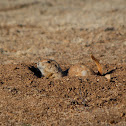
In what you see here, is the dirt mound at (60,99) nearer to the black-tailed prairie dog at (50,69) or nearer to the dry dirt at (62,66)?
the dry dirt at (62,66)

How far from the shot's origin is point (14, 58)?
599 cm

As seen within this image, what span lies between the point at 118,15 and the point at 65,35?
3.50 m

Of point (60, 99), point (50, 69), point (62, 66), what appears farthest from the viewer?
point (62, 66)

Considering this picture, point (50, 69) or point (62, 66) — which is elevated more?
point (62, 66)

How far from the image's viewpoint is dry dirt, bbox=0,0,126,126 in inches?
133

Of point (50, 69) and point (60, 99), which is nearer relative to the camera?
point (60, 99)

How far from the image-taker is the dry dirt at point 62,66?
11.0 feet

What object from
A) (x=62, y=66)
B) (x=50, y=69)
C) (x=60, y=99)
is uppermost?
(x=62, y=66)

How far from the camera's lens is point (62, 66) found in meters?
5.25

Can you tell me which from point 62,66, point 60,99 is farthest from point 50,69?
point 62,66

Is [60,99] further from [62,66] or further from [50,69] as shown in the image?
[62,66]


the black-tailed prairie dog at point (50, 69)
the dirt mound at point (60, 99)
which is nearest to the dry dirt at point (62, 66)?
the dirt mound at point (60, 99)

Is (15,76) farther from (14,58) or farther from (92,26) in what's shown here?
(92,26)

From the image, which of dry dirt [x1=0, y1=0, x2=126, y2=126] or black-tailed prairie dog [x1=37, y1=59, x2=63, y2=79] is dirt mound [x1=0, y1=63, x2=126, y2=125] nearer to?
dry dirt [x1=0, y1=0, x2=126, y2=126]
